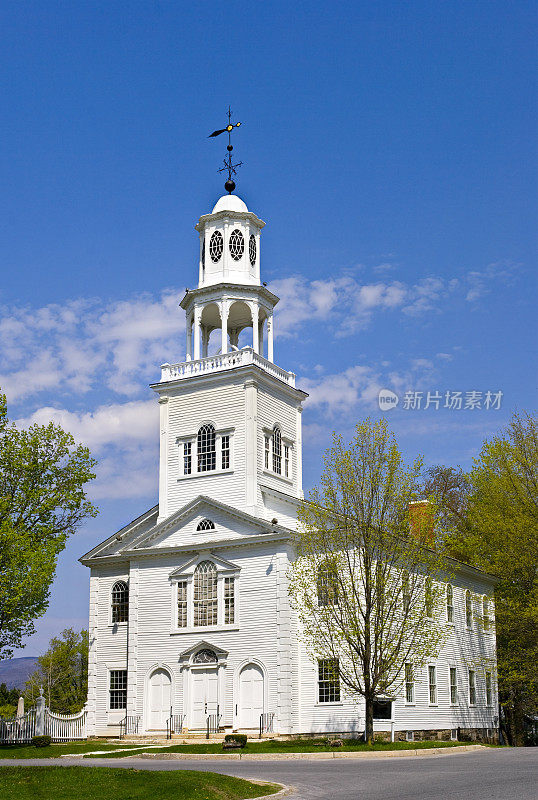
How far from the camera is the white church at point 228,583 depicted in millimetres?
37312

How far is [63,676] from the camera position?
66.8 meters

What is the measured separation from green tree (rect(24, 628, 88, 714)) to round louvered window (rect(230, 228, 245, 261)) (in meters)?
34.8

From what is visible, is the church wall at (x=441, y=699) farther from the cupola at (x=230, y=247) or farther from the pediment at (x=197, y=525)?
the cupola at (x=230, y=247)

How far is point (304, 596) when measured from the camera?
33781 millimetres

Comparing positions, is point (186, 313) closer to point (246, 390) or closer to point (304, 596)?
point (246, 390)

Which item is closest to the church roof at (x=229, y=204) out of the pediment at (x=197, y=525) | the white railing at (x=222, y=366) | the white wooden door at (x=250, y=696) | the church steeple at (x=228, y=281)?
the church steeple at (x=228, y=281)

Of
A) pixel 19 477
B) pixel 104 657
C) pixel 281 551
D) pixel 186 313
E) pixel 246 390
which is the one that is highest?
pixel 186 313

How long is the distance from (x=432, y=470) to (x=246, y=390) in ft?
93.3

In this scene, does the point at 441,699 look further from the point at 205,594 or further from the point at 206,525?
the point at 206,525

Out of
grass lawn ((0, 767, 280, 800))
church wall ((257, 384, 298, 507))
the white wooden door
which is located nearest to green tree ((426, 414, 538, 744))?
church wall ((257, 384, 298, 507))

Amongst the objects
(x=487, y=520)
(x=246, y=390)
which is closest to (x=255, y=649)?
(x=246, y=390)

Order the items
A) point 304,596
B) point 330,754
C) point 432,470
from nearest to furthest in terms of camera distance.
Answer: point 330,754 < point 304,596 < point 432,470

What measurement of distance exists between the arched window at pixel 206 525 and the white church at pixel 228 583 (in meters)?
0.11

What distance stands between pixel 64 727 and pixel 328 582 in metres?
15.9
